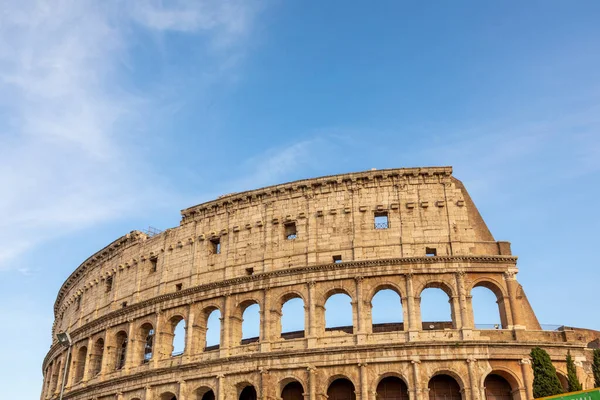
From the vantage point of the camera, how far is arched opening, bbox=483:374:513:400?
28.2 m

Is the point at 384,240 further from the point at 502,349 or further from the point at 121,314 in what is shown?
the point at 121,314

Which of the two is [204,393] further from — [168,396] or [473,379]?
[473,379]

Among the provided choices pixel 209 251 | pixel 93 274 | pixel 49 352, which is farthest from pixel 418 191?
pixel 49 352

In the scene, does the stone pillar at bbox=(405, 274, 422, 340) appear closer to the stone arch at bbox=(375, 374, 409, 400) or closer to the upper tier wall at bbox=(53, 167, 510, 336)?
the upper tier wall at bbox=(53, 167, 510, 336)

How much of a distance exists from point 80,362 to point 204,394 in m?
12.2

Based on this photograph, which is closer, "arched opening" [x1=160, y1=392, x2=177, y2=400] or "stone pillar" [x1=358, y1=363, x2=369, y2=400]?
"stone pillar" [x1=358, y1=363, x2=369, y2=400]

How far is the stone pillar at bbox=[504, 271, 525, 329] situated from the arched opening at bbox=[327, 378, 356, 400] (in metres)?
8.36

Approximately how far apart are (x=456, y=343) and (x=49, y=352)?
32.0 m

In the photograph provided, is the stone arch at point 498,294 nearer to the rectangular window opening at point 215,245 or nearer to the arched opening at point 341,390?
the arched opening at point 341,390

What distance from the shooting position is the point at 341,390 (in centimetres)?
2964

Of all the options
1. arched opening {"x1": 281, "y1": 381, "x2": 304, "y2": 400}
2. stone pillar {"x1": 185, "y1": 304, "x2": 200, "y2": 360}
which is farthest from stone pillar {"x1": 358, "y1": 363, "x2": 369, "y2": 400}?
stone pillar {"x1": 185, "y1": 304, "x2": 200, "y2": 360}

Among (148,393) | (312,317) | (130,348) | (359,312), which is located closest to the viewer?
(359,312)

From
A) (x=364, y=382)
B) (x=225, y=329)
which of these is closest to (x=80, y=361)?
(x=225, y=329)

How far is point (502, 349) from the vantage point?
27.8 metres
